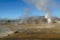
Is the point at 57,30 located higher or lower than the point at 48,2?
lower

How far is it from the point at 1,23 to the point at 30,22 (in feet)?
3.60

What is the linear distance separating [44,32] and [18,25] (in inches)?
40.5

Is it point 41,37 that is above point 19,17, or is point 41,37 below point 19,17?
below

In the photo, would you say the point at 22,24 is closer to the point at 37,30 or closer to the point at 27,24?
the point at 27,24

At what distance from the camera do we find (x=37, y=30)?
5.65m

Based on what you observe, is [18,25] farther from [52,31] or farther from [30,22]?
[52,31]

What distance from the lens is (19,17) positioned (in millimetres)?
5438

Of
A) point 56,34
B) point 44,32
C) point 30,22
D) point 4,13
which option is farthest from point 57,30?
point 4,13

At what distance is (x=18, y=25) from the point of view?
18.2 ft

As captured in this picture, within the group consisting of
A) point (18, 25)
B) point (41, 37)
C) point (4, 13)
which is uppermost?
point (4, 13)

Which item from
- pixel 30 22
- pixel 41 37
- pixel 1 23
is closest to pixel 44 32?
pixel 41 37

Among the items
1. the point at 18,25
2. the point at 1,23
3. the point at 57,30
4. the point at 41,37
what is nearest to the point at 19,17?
the point at 18,25

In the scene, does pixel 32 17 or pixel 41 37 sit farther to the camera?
pixel 32 17

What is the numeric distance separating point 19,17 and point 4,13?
61 cm
